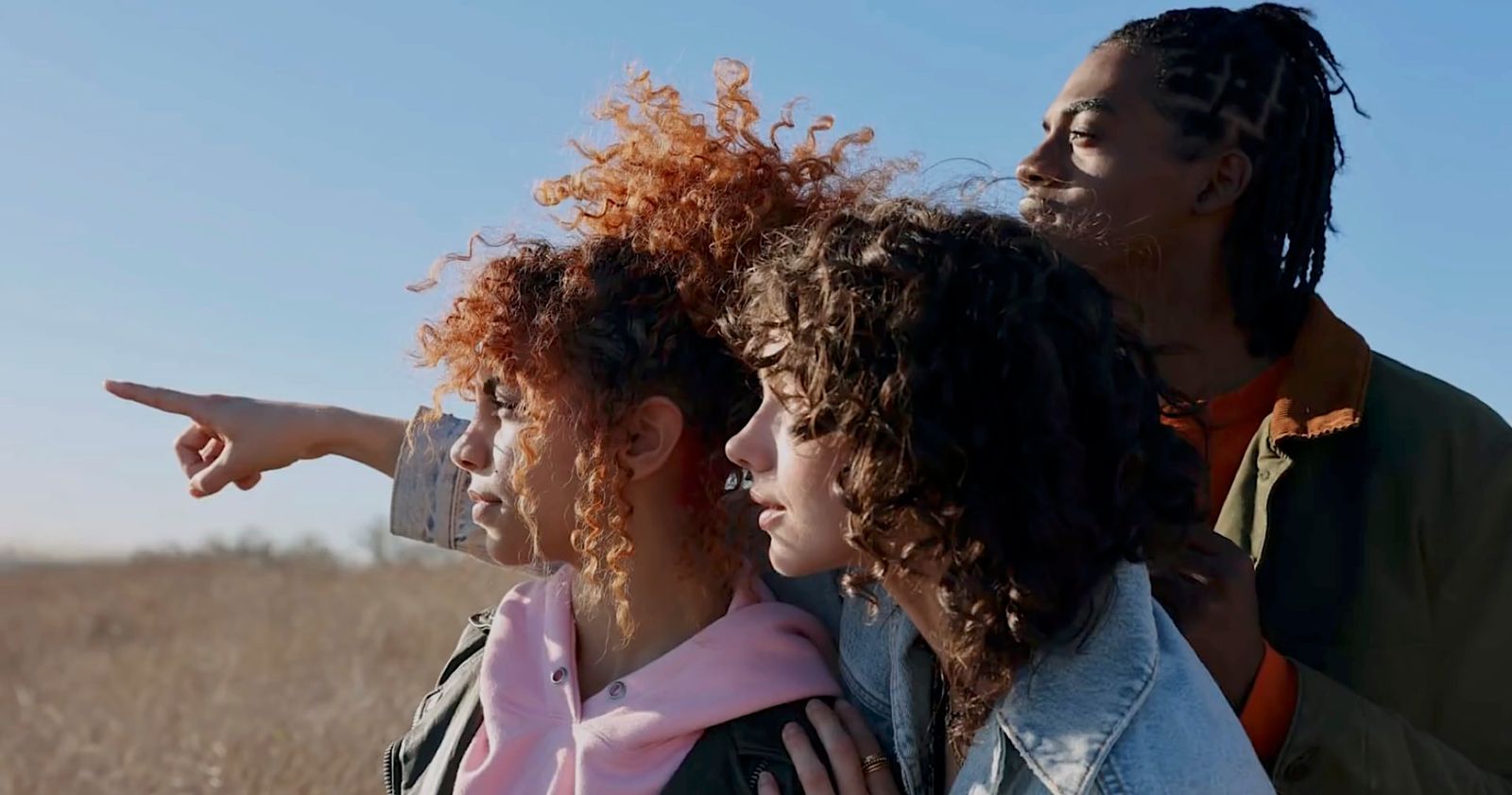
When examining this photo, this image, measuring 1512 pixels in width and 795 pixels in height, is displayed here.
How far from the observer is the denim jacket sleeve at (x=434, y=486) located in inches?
121

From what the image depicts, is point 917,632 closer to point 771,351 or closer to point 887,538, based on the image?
point 887,538

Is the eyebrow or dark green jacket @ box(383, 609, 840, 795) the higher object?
the eyebrow

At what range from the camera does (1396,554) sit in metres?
2.52

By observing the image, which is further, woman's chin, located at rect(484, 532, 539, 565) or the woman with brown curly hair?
woman's chin, located at rect(484, 532, 539, 565)

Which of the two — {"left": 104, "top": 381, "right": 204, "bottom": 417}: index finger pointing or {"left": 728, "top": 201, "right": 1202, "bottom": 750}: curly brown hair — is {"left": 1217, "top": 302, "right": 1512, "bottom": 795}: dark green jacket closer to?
{"left": 728, "top": 201, "right": 1202, "bottom": 750}: curly brown hair

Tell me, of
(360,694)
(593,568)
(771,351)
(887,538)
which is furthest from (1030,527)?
(360,694)

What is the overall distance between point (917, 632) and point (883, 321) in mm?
485

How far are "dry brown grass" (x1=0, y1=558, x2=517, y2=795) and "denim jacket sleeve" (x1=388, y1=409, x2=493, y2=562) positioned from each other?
9.77 ft

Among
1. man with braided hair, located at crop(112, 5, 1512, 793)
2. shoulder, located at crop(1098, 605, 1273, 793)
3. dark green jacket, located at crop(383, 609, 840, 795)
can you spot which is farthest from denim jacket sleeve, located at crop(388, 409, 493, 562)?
shoulder, located at crop(1098, 605, 1273, 793)

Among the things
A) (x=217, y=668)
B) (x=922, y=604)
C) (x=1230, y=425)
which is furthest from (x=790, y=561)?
(x=217, y=668)

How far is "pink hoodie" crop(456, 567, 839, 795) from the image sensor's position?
94.3 inches

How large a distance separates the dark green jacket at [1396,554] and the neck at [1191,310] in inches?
9.5

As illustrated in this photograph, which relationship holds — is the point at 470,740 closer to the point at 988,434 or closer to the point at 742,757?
the point at 742,757

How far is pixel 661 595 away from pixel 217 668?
5652 mm
